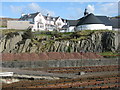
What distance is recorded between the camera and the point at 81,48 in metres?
30.9

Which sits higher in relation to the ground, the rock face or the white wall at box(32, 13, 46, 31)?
the white wall at box(32, 13, 46, 31)

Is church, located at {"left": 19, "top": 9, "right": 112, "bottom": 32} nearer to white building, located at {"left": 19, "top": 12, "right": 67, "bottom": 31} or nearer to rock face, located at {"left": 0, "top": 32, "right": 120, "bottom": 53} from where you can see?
white building, located at {"left": 19, "top": 12, "right": 67, "bottom": 31}

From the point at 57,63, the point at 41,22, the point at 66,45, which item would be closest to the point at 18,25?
the point at 41,22

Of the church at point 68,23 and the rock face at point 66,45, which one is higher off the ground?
the church at point 68,23

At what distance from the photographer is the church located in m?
50.2

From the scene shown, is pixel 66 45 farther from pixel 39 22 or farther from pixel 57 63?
pixel 39 22

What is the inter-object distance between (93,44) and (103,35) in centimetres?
429

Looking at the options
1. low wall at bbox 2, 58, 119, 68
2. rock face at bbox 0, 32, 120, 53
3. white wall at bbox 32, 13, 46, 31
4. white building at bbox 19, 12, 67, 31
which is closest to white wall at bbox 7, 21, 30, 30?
white building at bbox 19, 12, 67, 31

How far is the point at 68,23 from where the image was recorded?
61906 mm

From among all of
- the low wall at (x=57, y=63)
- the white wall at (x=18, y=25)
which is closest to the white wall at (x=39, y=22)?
the white wall at (x=18, y=25)

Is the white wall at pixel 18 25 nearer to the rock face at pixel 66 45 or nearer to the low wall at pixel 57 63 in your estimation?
the rock face at pixel 66 45

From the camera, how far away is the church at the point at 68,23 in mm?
50228

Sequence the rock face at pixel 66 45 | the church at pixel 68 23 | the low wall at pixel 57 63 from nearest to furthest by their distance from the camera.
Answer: the low wall at pixel 57 63, the rock face at pixel 66 45, the church at pixel 68 23

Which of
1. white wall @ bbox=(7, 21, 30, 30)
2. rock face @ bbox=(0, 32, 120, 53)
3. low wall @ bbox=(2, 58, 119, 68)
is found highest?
white wall @ bbox=(7, 21, 30, 30)
